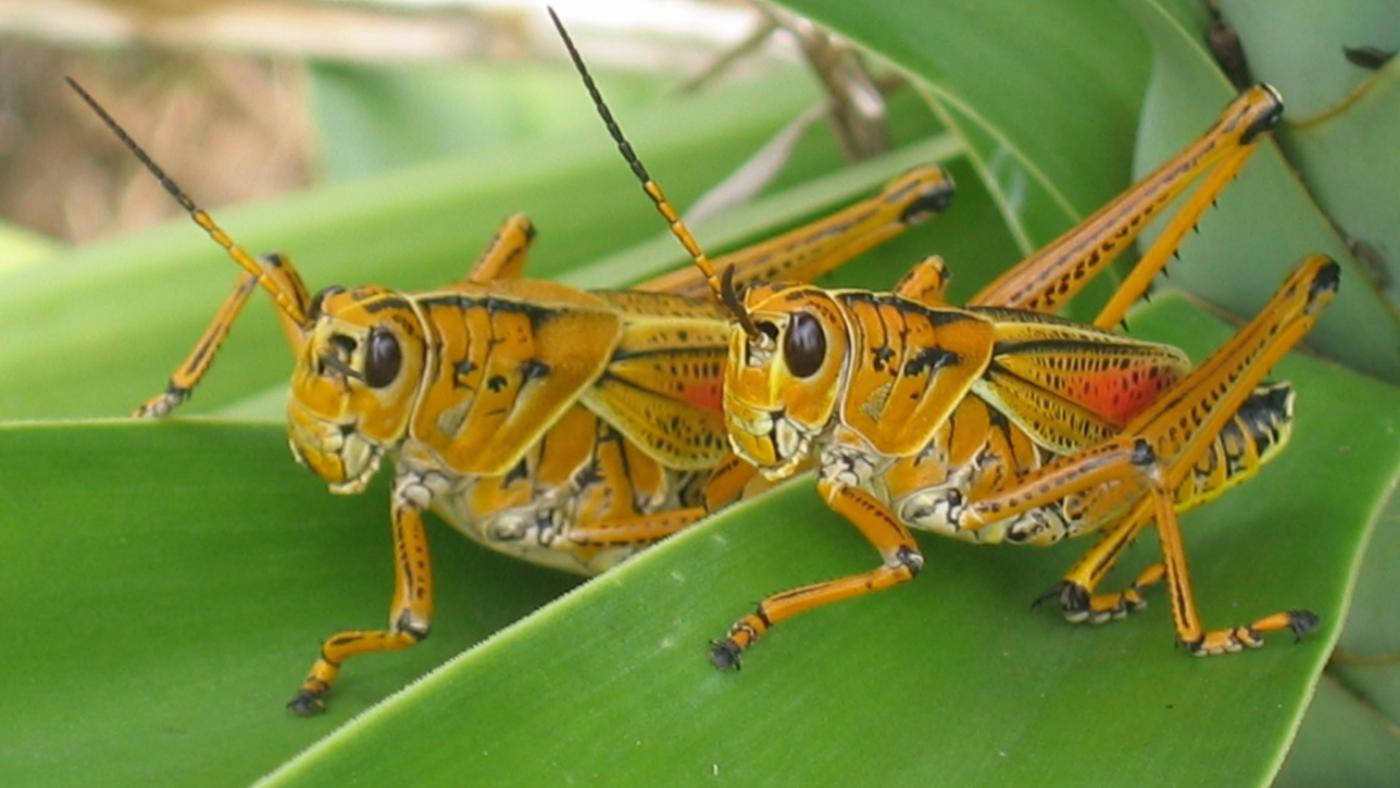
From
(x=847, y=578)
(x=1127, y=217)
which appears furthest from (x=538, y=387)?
(x=1127, y=217)

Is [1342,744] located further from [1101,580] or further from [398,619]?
[398,619]

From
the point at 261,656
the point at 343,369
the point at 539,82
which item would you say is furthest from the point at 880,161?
the point at 539,82

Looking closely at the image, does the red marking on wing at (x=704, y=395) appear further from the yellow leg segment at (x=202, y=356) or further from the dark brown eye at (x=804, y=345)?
the yellow leg segment at (x=202, y=356)

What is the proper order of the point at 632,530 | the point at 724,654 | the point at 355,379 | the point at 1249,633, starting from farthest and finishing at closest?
1. the point at 632,530
2. the point at 355,379
3. the point at 1249,633
4. the point at 724,654

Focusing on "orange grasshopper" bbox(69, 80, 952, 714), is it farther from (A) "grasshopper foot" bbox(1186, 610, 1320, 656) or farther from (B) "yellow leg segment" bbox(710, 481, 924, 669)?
(A) "grasshopper foot" bbox(1186, 610, 1320, 656)

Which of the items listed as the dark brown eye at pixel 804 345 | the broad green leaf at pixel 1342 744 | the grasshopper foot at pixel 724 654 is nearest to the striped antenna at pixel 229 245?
the dark brown eye at pixel 804 345

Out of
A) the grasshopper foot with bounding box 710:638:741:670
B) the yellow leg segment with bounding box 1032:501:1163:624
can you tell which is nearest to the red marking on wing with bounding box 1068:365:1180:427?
the yellow leg segment with bounding box 1032:501:1163:624

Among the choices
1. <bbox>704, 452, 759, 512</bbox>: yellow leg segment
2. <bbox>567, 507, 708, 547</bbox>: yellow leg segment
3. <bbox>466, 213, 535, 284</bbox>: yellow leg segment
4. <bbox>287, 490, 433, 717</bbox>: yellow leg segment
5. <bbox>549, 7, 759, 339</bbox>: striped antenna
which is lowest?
<bbox>567, 507, 708, 547</bbox>: yellow leg segment
